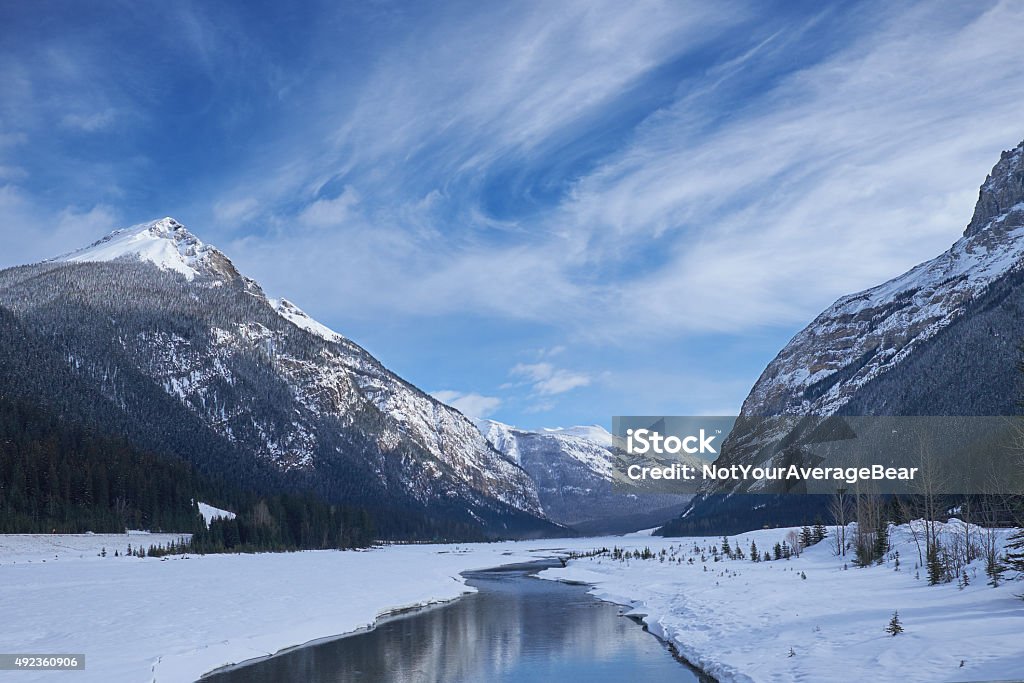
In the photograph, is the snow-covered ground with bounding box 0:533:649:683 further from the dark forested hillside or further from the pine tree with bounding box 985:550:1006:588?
the dark forested hillside

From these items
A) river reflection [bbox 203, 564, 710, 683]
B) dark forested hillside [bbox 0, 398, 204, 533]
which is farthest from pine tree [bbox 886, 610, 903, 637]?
dark forested hillside [bbox 0, 398, 204, 533]

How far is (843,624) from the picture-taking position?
24359mm

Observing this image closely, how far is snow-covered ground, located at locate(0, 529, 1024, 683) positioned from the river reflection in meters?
1.47

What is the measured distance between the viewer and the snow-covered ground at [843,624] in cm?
1777

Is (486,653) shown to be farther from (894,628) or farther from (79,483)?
(79,483)

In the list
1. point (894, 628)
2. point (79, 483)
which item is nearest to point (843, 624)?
point (894, 628)

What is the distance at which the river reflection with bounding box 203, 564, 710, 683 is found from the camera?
23.8 m

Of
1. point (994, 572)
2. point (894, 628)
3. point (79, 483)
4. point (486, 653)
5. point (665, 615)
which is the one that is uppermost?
point (79, 483)

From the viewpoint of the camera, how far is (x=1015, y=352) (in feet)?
408

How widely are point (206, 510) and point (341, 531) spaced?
22808mm

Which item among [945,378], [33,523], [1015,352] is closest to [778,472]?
[945,378]

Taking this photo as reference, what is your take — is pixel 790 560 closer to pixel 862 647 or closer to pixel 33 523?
pixel 862 647

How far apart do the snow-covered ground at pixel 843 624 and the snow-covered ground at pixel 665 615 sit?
8cm

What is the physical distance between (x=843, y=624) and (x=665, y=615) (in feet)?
41.2
